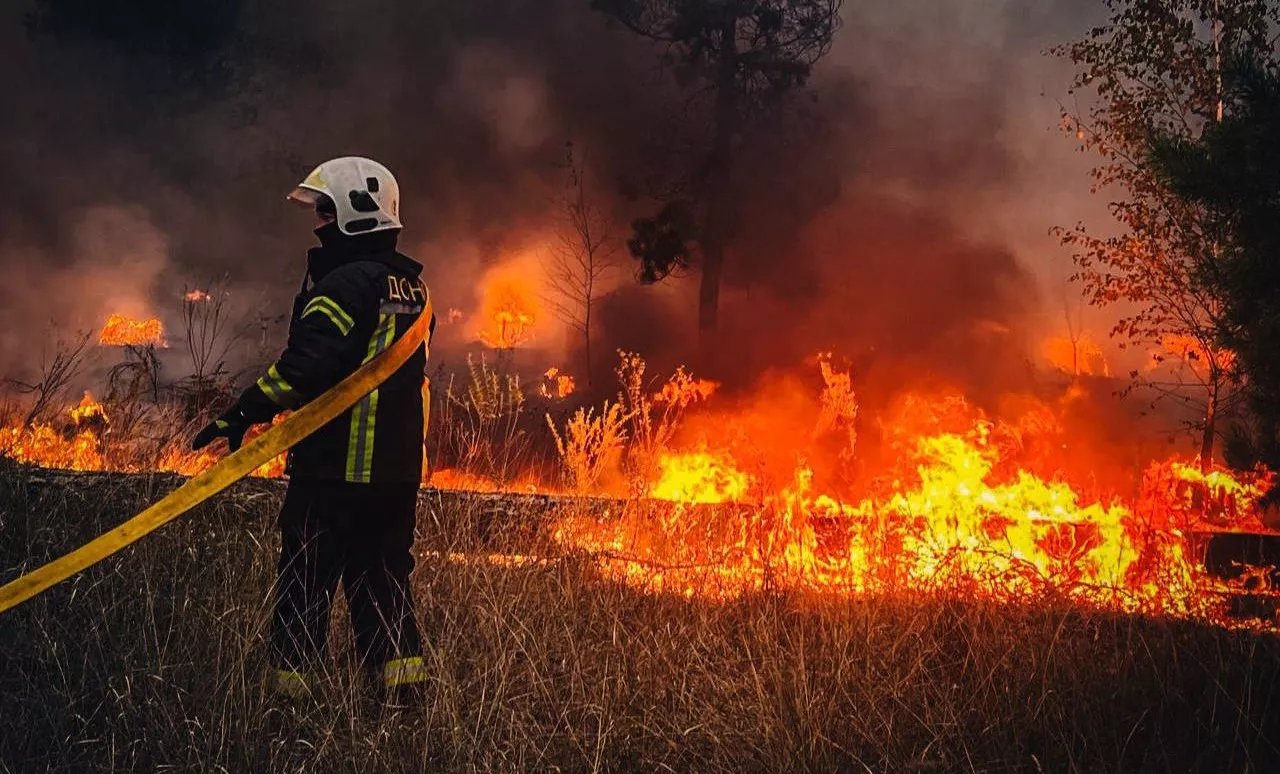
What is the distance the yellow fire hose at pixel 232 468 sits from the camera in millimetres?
3195

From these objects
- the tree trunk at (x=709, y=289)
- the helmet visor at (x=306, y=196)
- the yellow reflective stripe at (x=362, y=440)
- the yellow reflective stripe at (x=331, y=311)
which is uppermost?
the tree trunk at (x=709, y=289)

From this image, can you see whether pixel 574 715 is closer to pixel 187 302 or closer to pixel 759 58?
pixel 187 302

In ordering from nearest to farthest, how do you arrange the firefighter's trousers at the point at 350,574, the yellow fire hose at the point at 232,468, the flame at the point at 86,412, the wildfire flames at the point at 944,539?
1. the yellow fire hose at the point at 232,468
2. the firefighter's trousers at the point at 350,574
3. the wildfire flames at the point at 944,539
4. the flame at the point at 86,412

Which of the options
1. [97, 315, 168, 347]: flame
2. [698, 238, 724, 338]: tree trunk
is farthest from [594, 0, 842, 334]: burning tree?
[97, 315, 168, 347]: flame

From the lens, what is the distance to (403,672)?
3.77 m

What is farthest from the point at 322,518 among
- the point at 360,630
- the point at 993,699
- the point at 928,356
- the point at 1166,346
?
the point at 928,356

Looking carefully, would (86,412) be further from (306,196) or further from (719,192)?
(719,192)

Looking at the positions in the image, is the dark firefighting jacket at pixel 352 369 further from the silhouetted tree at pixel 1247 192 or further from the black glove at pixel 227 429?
the silhouetted tree at pixel 1247 192

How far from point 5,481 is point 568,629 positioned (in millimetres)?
3508

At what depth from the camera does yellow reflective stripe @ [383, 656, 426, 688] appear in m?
3.75

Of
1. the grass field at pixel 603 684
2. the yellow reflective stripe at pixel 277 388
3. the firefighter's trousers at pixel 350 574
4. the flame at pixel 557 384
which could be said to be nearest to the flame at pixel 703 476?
the grass field at pixel 603 684

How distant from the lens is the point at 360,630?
12.8 feet

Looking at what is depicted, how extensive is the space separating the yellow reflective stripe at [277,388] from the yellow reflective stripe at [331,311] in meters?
0.26

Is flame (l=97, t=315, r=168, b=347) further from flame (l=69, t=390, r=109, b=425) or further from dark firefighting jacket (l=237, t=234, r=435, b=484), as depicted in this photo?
dark firefighting jacket (l=237, t=234, r=435, b=484)
